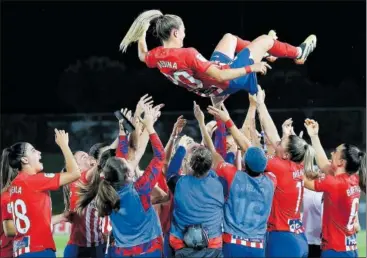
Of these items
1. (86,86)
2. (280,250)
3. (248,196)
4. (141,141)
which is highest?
(86,86)

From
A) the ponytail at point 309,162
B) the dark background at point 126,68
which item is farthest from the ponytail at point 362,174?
the dark background at point 126,68

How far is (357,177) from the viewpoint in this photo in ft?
23.8

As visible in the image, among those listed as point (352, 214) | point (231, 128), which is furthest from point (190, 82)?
point (352, 214)

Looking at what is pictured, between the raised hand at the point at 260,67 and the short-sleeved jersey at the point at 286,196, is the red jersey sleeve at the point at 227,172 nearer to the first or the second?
the short-sleeved jersey at the point at 286,196

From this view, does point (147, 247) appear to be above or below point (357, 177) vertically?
below

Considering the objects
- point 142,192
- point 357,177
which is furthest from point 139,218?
point 357,177

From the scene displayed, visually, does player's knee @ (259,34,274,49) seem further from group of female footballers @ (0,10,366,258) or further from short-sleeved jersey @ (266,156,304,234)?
short-sleeved jersey @ (266,156,304,234)

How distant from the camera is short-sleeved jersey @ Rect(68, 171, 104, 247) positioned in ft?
24.7

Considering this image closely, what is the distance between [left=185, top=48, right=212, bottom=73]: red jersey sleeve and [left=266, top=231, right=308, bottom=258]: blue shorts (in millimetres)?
1565

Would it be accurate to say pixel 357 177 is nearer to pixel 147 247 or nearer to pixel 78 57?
pixel 147 247

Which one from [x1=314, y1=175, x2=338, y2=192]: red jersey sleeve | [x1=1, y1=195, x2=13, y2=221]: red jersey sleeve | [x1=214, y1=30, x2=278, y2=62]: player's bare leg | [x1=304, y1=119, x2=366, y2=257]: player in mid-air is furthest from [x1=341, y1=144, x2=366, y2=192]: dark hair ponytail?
[x1=1, y1=195, x2=13, y2=221]: red jersey sleeve

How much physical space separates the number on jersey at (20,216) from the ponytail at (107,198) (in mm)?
605

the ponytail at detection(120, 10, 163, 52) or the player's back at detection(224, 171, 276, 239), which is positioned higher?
the ponytail at detection(120, 10, 163, 52)

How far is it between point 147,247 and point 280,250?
137 centimetres
